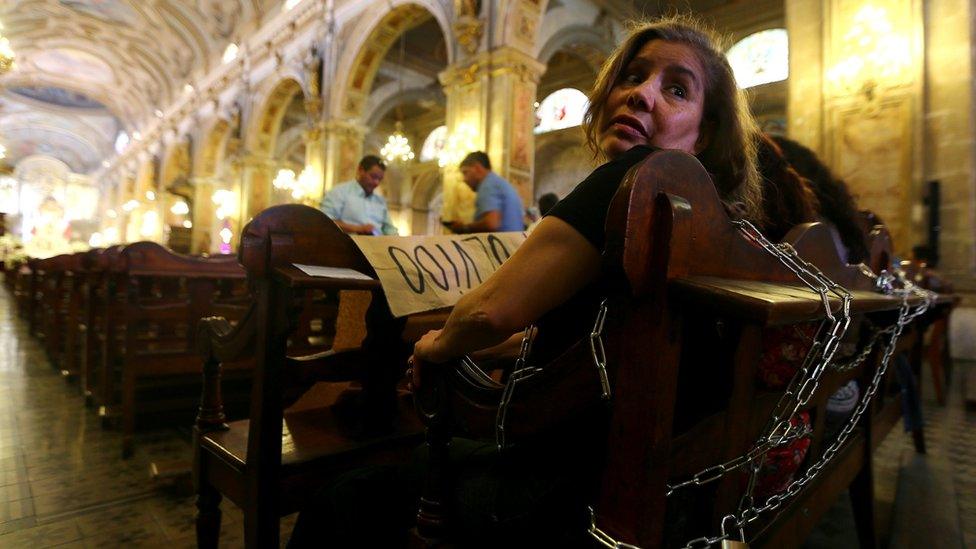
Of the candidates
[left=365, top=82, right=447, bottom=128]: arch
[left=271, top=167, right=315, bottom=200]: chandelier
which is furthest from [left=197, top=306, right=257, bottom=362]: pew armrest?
[left=365, top=82, right=447, bottom=128]: arch

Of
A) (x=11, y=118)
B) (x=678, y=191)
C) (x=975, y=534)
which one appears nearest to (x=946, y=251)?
(x=975, y=534)

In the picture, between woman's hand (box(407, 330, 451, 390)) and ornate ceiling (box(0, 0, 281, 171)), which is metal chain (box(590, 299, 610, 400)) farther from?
ornate ceiling (box(0, 0, 281, 171))

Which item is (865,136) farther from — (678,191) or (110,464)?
(110,464)

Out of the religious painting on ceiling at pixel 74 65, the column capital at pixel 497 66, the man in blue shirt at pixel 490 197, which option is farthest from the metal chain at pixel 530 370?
the religious painting on ceiling at pixel 74 65

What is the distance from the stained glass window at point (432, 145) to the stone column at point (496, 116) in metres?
8.23

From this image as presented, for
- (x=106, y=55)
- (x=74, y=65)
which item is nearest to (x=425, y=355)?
(x=106, y=55)

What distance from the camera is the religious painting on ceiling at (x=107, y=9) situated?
56.2ft

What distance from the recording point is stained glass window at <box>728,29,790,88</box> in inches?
411

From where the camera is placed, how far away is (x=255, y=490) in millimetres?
1370

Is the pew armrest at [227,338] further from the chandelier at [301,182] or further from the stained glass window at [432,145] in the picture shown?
the stained glass window at [432,145]

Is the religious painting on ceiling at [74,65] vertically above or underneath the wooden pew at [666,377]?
above

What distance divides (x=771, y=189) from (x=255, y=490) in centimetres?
163

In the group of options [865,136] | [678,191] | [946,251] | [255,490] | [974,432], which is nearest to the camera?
[678,191]

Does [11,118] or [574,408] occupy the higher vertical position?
[11,118]
